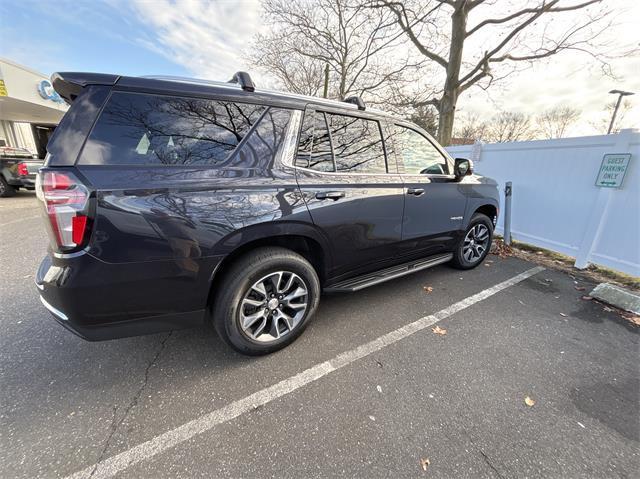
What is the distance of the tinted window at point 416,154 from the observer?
9.64ft

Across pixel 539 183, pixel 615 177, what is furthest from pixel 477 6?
pixel 615 177

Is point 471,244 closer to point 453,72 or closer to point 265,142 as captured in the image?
point 265,142

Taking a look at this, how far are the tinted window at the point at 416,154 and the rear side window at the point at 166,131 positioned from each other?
164cm

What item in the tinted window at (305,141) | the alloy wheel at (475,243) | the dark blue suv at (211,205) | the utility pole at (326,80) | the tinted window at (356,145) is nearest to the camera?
the dark blue suv at (211,205)

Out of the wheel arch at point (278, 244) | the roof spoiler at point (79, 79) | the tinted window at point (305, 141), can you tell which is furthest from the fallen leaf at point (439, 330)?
the roof spoiler at point (79, 79)

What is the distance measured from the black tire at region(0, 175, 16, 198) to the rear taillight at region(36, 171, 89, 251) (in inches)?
434

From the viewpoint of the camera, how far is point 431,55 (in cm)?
1026

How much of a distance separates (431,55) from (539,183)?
7.92 meters

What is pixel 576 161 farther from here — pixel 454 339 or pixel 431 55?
pixel 431 55

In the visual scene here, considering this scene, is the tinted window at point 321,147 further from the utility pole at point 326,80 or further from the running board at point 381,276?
the utility pole at point 326,80

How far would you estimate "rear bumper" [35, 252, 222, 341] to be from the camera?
61.3 inches

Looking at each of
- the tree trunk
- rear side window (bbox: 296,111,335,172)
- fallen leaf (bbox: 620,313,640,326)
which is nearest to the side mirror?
rear side window (bbox: 296,111,335,172)

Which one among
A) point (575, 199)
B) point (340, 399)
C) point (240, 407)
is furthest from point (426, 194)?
point (575, 199)

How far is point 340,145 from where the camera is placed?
248 cm
